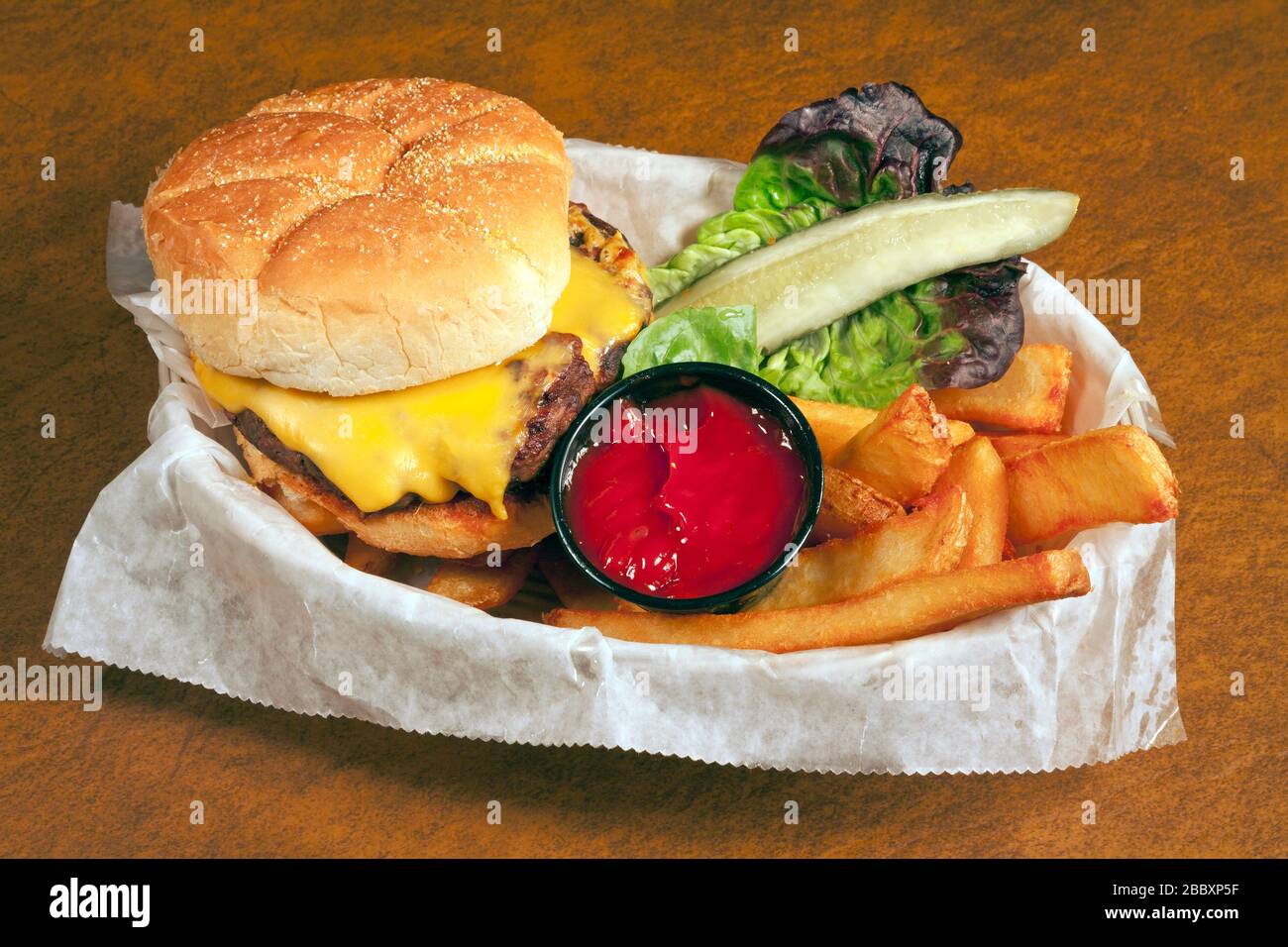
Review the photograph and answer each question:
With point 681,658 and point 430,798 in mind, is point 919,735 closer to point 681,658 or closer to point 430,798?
point 681,658

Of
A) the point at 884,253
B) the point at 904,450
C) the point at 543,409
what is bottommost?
the point at 904,450

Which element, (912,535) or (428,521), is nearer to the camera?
(912,535)

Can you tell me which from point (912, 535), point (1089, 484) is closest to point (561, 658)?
point (912, 535)

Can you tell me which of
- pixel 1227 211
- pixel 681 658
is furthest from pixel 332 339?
pixel 1227 211

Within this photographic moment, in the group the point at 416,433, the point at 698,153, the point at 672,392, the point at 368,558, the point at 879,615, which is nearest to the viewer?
the point at 879,615

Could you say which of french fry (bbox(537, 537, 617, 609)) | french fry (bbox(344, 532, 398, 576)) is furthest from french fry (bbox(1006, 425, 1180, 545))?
french fry (bbox(344, 532, 398, 576))

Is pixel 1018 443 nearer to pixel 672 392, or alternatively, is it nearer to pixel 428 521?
pixel 672 392

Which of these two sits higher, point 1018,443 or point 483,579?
point 1018,443
